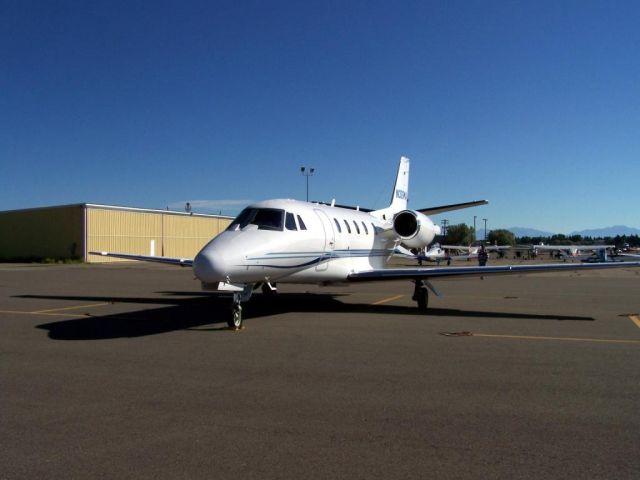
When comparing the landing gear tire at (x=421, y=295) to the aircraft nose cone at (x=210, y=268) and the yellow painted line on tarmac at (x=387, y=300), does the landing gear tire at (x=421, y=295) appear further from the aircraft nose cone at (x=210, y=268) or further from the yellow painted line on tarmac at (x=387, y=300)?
the aircraft nose cone at (x=210, y=268)

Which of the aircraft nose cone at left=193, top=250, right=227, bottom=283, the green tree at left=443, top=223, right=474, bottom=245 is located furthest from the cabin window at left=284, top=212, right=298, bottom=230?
the green tree at left=443, top=223, right=474, bottom=245

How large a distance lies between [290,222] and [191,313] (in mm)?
3430

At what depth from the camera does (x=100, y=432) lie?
512cm

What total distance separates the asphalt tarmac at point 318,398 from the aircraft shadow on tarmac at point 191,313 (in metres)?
0.14

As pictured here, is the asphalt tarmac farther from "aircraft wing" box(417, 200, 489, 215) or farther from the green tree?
the green tree

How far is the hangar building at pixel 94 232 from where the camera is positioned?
53.9 meters

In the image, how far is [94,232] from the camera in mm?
54125

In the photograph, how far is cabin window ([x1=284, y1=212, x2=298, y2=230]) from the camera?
13.2 m

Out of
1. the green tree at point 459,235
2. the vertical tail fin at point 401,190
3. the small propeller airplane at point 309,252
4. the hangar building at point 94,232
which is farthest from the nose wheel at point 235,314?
the green tree at point 459,235

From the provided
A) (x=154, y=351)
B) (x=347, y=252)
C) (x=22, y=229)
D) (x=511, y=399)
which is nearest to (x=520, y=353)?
(x=511, y=399)

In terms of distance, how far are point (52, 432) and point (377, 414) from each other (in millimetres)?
2985

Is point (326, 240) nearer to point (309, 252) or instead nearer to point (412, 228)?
point (309, 252)

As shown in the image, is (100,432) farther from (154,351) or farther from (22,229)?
(22,229)

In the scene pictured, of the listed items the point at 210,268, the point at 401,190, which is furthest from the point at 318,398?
the point at 401,190
